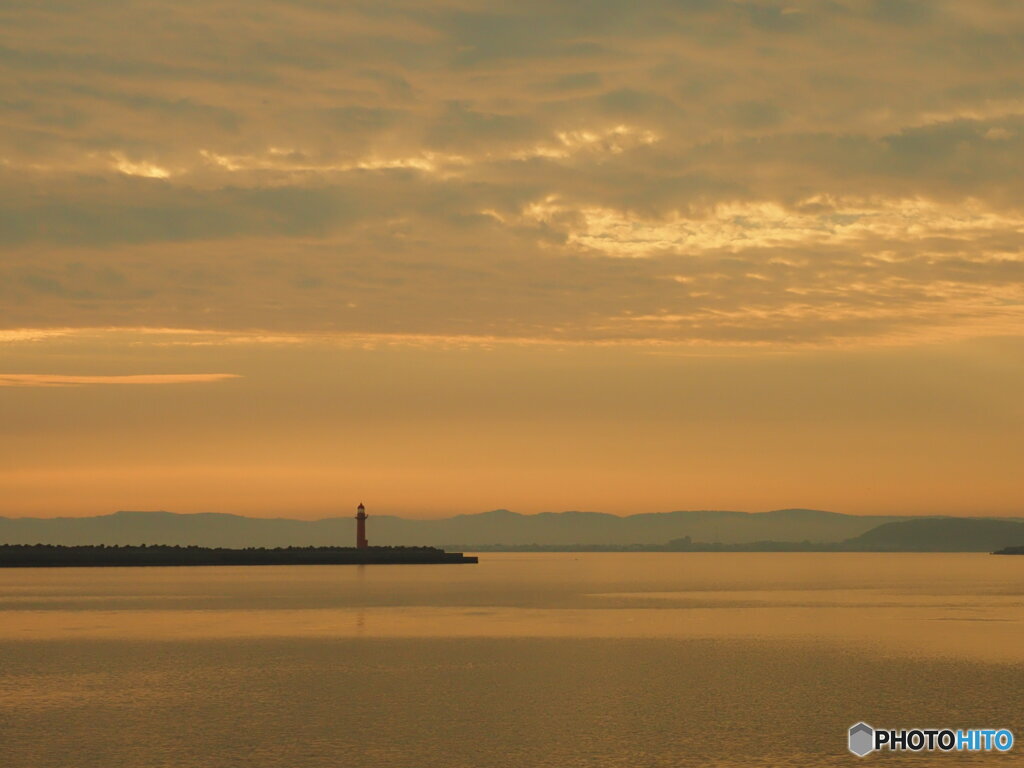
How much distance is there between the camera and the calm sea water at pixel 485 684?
90.5ft

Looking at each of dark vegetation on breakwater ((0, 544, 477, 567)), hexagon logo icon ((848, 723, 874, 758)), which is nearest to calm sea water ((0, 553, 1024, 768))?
hexagon logo icon ((848, 723, 874, 758))

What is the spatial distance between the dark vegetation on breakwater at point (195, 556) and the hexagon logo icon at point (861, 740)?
138897 mm

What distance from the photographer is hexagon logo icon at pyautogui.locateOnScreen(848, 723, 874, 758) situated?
2752 cm

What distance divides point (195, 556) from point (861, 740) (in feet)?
494

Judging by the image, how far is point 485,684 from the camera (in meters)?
38.2

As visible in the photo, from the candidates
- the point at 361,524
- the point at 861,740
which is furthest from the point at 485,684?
the point at 361,524

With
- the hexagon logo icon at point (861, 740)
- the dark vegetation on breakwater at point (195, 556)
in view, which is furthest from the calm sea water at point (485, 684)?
the dark vegetation on breakwater at point (195, 556)

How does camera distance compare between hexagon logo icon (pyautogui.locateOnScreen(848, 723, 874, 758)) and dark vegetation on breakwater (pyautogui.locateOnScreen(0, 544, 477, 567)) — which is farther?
dark vegetation on breakwater (pyautogui.locateOnScreen(0, 544, 477, 567))

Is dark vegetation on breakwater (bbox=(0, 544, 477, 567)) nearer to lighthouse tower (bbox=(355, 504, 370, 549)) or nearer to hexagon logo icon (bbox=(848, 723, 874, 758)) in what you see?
lighthouse tower (bbox=(355, 504, 370, 549))

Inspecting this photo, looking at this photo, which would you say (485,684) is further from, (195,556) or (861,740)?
(195,556)

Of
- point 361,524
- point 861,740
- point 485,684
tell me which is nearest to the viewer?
point 861,740

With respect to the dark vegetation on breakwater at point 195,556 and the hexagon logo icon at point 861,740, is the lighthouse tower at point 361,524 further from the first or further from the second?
the hexagon logo icon at point 861,740

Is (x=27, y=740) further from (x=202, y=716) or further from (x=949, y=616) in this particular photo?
(x=949, y=616)

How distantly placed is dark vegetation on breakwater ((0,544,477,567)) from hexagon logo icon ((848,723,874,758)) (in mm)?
138897
